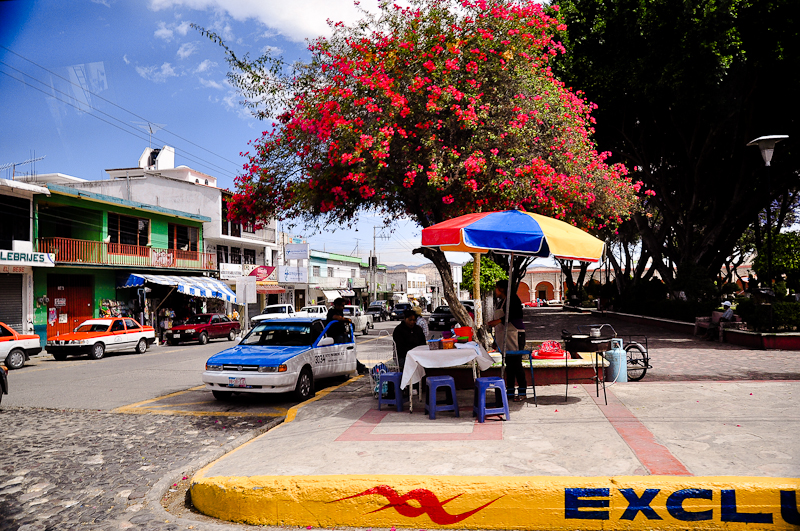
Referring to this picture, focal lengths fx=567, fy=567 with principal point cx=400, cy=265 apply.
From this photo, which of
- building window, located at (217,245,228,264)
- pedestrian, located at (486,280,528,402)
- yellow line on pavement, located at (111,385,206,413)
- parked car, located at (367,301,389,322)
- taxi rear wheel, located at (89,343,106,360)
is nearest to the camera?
pedestrian, located at (486,280,528,402)

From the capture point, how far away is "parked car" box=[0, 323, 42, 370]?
1698 centimetres

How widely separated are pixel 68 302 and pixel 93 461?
24.5 metres

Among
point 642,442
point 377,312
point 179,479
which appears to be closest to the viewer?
point 642,442

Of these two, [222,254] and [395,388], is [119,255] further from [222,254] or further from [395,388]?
[395,388]

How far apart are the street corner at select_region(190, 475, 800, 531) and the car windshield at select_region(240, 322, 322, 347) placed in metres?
6.12

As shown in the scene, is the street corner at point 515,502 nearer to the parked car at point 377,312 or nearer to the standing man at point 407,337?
the standing man at point 407,337

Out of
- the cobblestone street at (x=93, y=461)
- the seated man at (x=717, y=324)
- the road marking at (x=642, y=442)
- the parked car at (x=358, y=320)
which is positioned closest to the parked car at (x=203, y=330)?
the parked car at (x=358, y=320)

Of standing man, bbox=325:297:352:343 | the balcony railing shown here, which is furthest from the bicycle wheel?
the balcony railing

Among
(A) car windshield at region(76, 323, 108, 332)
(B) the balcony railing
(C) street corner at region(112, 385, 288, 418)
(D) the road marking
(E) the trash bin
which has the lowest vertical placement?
(C) street corner at region(112, 385, 288, 418)

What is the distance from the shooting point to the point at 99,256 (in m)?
28.5

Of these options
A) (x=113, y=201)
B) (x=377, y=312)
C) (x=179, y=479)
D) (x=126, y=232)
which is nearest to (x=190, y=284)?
(x=126, y=232)

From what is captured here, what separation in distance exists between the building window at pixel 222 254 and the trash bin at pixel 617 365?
34400 millimetres

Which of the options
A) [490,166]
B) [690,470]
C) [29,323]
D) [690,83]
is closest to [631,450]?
[690,470]

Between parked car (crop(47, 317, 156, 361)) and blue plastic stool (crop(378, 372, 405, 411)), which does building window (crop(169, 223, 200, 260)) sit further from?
blue plastic stool (crop(378, 372, 405, 411))
